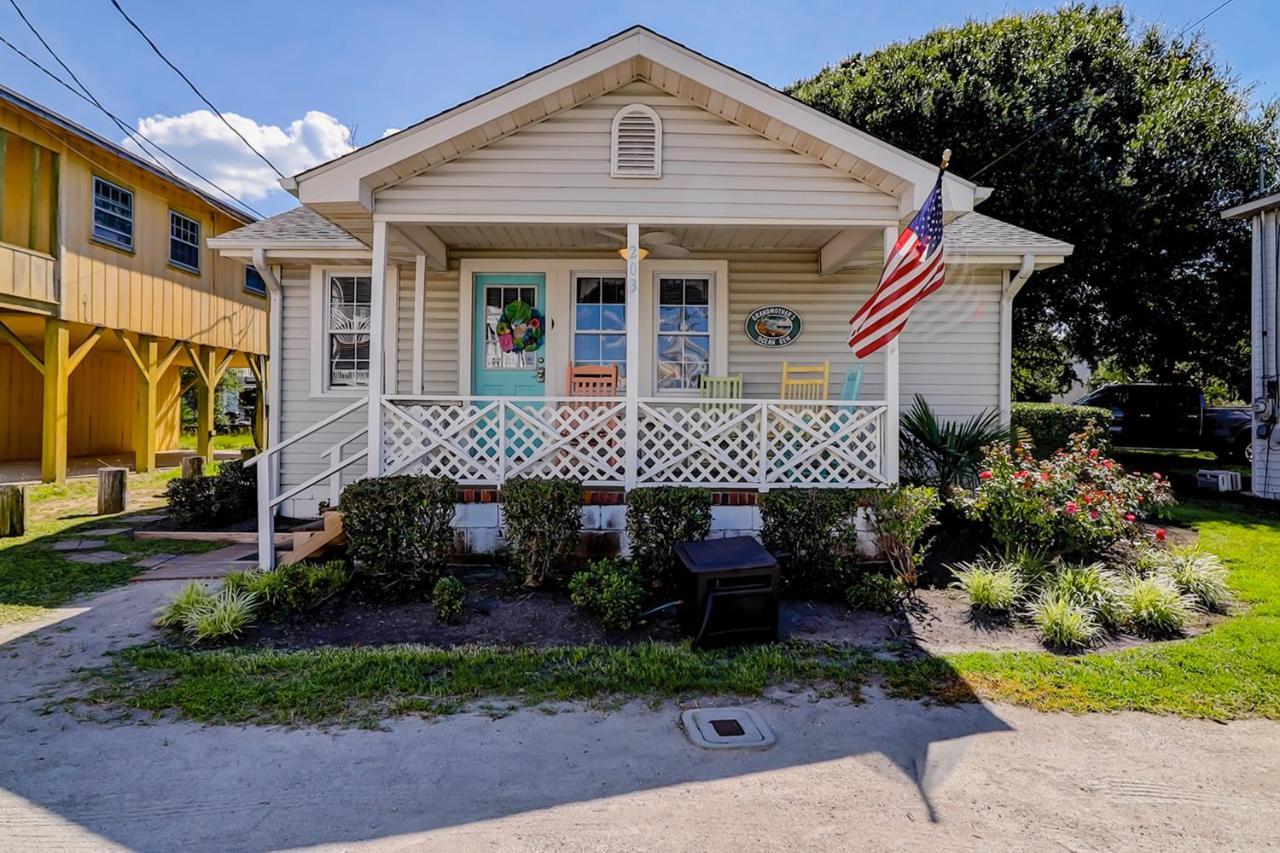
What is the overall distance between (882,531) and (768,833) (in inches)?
137

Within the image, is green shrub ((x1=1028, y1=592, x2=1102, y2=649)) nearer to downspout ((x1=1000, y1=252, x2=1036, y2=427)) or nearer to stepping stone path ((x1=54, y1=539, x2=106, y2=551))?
downspout ((x1=1000, y1=252, x2=1036, y2=427))

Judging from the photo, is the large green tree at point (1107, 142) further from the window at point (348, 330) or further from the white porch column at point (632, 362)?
the window at point (348, 330)

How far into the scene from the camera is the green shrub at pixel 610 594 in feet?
14.7

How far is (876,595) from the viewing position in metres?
4.90

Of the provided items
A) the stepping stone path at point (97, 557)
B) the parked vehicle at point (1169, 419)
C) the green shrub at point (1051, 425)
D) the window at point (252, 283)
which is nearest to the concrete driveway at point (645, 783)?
the stepping stone path at point (97, 557)

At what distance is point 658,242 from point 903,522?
3.59m

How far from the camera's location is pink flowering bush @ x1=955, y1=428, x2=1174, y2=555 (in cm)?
521

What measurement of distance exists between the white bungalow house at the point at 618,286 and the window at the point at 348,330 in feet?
0.09

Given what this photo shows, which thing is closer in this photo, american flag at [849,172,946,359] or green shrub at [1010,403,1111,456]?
american flag at [849,172,946,359]

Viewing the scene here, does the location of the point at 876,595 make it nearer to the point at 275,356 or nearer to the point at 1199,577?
the point at 1199,577

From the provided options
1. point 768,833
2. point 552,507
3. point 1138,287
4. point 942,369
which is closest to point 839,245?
point 942,369

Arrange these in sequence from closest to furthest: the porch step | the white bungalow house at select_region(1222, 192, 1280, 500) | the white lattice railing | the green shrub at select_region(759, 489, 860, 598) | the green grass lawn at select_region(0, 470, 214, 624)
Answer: the green grass lawn at select_region(0, 470, 214, 624) → the green shrub at select_region(759, 489, 860, 598) → the porch step → the white lattice railing → the white bungalow house at select_region(1222, 192, 1280, 500)

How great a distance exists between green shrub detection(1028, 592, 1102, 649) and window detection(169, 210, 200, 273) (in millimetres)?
15327

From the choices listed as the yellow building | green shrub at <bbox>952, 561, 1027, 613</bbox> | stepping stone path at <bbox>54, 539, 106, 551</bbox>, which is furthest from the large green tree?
stepping stone path at <bbox>54, 539, 106, 551</bbox>
